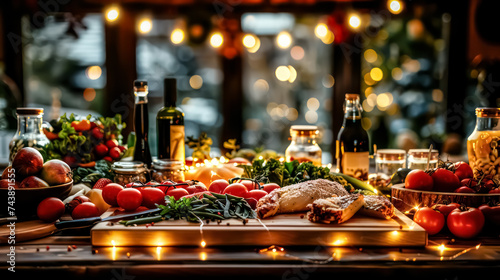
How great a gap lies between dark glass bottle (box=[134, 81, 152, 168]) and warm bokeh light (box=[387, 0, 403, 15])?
289 cm

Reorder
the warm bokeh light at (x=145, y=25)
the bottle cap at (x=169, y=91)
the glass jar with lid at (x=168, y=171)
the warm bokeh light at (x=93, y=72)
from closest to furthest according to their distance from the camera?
the glass jar with lid at (x=168, y=171)
the bottle cap at (x=169, y=91)
the warm bokeh light at (x=145, y=25)
the warm bokeh light at (x=93, y=72)

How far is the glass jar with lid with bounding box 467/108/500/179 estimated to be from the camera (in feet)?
5.49

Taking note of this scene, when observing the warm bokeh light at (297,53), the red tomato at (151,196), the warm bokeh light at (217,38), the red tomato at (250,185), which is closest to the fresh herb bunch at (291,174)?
the red tomato at (250,185)

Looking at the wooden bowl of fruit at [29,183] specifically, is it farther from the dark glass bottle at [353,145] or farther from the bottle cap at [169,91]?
the dark glass bottle at [353,145]

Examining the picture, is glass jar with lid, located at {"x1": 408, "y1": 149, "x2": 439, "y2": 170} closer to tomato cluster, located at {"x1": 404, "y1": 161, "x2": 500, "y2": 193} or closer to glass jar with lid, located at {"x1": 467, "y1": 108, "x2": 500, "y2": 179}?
glass jar with lid, located at {"x1": 467, "y1": 108, "x2": 500, "y2": 179}

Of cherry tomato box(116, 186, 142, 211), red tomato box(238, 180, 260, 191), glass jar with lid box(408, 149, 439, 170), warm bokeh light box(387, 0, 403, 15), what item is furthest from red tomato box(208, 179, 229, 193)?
warm bokeh light box(387, 0, 403, 15)

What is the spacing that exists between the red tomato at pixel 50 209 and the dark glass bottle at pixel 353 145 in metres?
1.17

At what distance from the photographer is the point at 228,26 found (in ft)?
13.8

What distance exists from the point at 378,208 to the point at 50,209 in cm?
104

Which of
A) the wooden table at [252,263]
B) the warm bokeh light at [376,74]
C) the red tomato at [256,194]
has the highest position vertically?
the warm bokeh light at [376,74]

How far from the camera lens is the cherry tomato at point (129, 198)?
1.41 m

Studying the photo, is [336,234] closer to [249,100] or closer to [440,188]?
[440,188]

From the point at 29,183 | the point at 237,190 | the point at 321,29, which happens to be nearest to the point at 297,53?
the point at 321,29

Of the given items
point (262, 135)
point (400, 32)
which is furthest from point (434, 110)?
point (262, 135)
